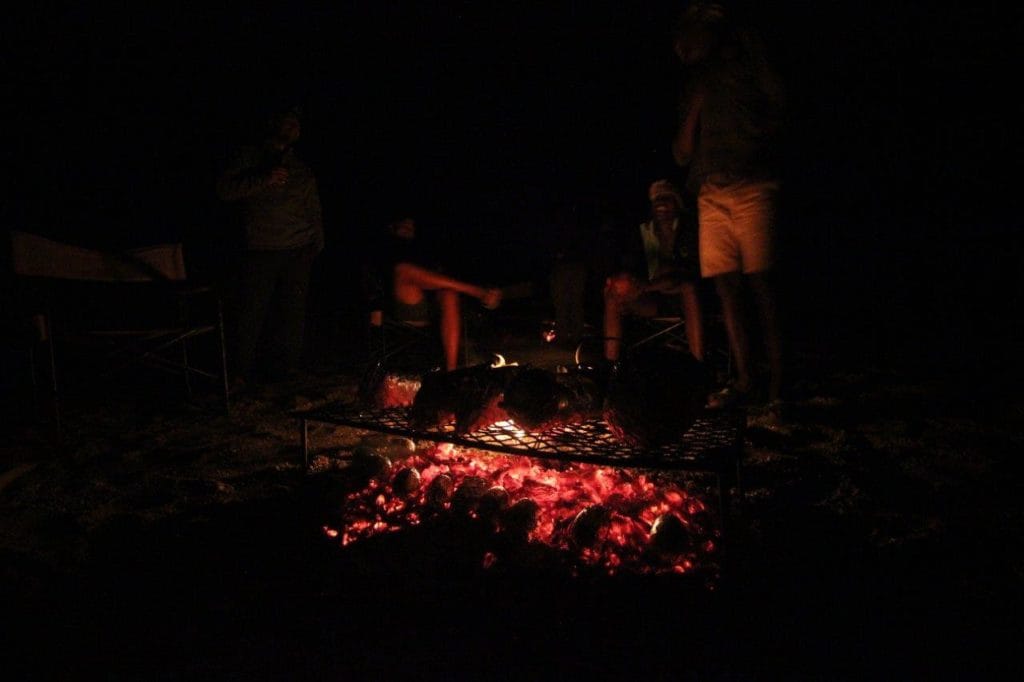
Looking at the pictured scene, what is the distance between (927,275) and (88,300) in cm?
737

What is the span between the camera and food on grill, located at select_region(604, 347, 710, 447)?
1909 millimetres

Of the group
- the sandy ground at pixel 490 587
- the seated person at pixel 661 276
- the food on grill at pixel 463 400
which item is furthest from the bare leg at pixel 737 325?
the food on grill at pixel 463 400

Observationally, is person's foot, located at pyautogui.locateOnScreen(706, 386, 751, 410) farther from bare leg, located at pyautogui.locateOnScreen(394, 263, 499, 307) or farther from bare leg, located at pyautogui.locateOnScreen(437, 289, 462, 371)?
bare leg, located at pyautogui.locateOnScreen(437, 289, 462, 371)

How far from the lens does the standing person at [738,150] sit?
11.3 ft

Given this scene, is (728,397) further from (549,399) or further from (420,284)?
(420,284)

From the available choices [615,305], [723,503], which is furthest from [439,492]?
[615,305]

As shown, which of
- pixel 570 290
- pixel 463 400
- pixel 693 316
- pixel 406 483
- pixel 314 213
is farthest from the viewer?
pixel 314 213

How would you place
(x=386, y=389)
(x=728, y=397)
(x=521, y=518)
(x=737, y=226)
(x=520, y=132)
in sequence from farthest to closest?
(x=520, y=132)
(x=737, y=226)
(x=728, y=397)
(x=386, y=389)
(x=521, y=518)

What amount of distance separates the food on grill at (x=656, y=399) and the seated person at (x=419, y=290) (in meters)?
1.86

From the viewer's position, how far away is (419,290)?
415 cm

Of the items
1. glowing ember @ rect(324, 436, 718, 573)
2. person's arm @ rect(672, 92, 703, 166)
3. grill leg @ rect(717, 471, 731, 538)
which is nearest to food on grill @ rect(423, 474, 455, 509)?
glowing ember @ rect(324, 436, 718, 573)

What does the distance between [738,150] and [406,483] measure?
2560mm

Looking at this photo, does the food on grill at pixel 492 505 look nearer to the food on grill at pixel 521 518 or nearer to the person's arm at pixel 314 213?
the food on grill at pixel 521 518

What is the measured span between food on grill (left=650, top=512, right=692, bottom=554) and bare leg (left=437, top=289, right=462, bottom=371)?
2.24 meters
